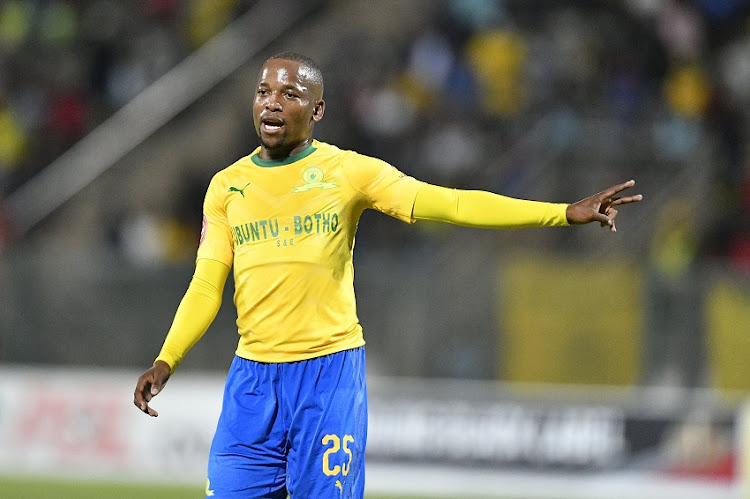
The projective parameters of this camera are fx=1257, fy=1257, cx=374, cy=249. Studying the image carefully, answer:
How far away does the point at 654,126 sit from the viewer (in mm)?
12875

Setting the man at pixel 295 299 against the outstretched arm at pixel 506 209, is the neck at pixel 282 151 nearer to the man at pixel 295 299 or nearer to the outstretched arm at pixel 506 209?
the man at pixel 295 299

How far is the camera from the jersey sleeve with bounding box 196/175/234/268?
4.98 meters

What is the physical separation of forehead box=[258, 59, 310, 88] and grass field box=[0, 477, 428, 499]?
6031mm

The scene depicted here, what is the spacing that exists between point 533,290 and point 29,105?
6.78 meters

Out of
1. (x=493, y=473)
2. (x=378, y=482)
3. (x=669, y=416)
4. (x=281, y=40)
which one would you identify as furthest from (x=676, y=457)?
(x=281, y=40)

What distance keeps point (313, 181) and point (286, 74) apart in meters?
0.42

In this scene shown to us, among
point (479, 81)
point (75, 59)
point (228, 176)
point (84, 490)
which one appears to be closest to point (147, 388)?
point (228, 176)

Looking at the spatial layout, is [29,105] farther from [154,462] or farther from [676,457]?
[676,457]

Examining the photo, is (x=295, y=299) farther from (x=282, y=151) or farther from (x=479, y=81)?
(x=479, y=81)

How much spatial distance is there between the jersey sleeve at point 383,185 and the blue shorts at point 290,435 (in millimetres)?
601

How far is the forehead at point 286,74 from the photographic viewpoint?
4.76 metres

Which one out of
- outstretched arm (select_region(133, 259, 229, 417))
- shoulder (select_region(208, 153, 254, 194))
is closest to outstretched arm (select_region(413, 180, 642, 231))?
shoulder (select_region(208, 153, 254, 194))

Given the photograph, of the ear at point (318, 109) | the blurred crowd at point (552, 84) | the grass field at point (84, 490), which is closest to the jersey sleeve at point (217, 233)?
the ear at point (318, 109)

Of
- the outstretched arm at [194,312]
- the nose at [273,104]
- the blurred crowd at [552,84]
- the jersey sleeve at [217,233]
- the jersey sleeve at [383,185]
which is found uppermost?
the blurred crowd at [552,84]
